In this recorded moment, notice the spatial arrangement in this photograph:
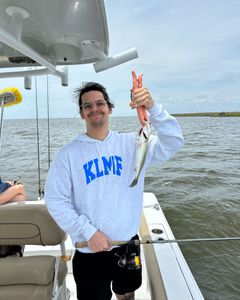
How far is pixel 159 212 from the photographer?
12.5 feet

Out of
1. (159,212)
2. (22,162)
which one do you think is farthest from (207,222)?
(22,162)

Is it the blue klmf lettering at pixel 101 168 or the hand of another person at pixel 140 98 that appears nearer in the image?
the hand of another person at pixel 140 98

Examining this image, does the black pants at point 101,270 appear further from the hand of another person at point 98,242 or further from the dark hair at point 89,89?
the dark hair at point 89,89

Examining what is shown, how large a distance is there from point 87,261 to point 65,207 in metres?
0.41

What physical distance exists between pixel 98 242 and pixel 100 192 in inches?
12.0

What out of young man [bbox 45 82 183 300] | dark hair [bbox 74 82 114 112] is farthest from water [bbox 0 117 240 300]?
young man [bbox 45 82 183 300]

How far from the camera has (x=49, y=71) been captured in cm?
220

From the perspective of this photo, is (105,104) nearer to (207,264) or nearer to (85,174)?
(85,174)

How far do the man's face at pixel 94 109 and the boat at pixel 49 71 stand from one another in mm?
236

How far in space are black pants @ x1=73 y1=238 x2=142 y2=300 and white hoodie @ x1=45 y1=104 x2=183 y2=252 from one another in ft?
0.27

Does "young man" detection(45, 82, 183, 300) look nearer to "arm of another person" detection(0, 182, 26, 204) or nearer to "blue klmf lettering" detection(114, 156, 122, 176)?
"blue klmf lettering" detection(114, 156, 122, 176)

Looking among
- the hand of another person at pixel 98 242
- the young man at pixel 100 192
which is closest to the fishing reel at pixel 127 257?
the young man at pixel 100 192

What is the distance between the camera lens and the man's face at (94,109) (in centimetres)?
187

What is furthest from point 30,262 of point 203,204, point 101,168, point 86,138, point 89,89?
point 203,204
